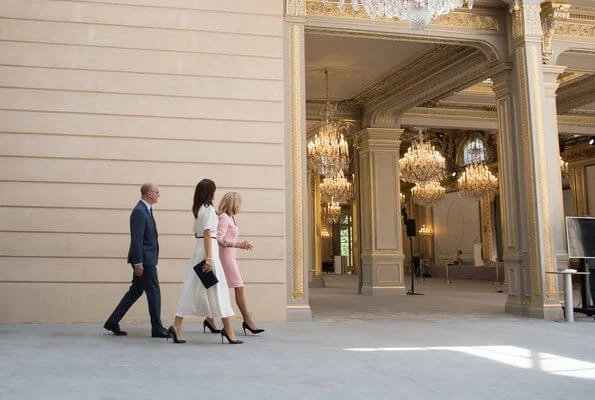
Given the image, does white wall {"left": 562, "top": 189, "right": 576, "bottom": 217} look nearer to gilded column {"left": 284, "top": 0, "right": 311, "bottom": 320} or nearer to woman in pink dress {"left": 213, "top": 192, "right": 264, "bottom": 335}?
gilded column {"left": 284, "top": 0, "right": 311, "bottom": 320}

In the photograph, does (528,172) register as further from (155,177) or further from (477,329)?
(155,177)

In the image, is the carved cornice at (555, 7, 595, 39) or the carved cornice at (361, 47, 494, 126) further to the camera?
the carved cornice at (361, 47, 494, 126)

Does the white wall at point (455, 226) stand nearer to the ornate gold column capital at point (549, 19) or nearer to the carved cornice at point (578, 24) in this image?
the carved cornice at point (578, 24)

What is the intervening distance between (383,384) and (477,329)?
3040 millimetres

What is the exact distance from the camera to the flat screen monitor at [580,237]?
6980 mm

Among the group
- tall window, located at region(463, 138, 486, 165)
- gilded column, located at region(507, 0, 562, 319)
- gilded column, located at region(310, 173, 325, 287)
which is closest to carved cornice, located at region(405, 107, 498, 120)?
gilded column, located at region(310, 173, 325, 287)

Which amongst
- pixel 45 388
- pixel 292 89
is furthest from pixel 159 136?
pixel 45 388

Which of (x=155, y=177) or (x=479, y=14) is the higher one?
(x=479, y=14)

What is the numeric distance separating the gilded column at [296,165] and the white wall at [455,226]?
15709 millimetres

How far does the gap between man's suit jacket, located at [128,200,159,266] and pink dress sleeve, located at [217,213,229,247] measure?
631 millimetres

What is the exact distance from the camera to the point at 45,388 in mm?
3016

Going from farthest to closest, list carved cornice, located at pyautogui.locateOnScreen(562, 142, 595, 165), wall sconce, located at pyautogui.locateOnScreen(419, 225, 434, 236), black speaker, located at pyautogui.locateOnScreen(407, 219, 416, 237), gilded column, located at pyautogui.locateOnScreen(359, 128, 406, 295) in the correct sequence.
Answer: wall sconce, located at pyautogui.locateOnScreen(419, 225, 434, 236), carved cornice, located at pyautogui.locateOnScreen(562, 142, 595, 165), black speaker, located at pyautogui.locateOnScreen(407, 219, 416, 237), gilded column, located at pyautogui.locateOnScreen(359, 128, 406, 295)

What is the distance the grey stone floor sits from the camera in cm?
303

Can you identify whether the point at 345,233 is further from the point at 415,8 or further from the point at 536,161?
the point at 415,8
